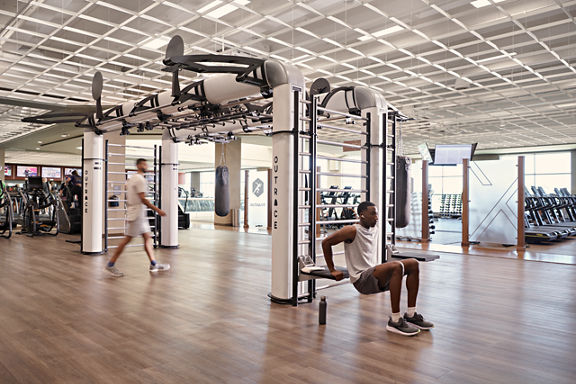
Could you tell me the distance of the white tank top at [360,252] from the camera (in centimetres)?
360

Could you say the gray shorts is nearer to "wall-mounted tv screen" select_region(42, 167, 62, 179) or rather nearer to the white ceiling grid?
the white ceiling grid

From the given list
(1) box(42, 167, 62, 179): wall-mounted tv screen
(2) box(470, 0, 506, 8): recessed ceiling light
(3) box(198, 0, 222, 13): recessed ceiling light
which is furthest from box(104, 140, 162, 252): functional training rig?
(1) box(42, 167, 62, 179): wall-mounted tv screen

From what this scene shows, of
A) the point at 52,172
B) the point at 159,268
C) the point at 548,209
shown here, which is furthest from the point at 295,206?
the point at 52,172

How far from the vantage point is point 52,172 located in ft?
91.7

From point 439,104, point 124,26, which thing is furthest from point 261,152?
point 124,26

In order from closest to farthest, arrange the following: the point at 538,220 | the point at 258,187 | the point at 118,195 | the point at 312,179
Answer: the point at 312,179
the point at 538,220
the point at 118,195
the point at 258,187

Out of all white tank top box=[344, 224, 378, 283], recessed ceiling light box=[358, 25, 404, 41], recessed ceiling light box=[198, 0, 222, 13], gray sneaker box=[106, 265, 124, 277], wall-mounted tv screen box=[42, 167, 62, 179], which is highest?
recessed ceiling light box=[358, 25, 404, 41]

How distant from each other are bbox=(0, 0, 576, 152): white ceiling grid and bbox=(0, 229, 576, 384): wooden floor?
3900mm

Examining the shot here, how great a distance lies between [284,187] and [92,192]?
15.9ft

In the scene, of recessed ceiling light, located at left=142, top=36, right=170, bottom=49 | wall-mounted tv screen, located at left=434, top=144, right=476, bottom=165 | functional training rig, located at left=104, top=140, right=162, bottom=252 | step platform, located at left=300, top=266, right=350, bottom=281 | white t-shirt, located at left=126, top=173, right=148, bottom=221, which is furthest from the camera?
wall-mounted tv screen, located at left=434, top=144, right=476, bottom=165

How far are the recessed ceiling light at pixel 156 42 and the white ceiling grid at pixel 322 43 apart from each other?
0.11 feet

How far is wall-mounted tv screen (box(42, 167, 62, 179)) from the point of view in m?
27.6

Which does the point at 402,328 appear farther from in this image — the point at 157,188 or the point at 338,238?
the point at 157,188

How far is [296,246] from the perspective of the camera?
4320mm
